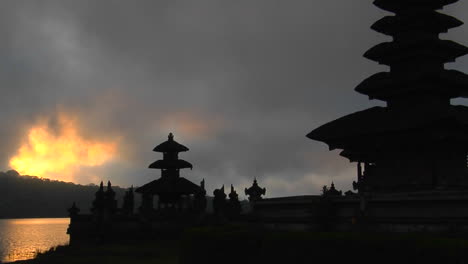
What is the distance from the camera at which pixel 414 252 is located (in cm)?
1623

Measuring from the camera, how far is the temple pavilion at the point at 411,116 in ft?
99.2

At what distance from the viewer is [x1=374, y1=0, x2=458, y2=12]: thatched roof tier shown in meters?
34.3

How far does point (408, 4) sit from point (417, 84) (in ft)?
18.5

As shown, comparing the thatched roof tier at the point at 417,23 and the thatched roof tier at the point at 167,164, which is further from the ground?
the thatched roof tier at the point at 417,23

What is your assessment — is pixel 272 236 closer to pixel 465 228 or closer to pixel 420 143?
pixel 465 228

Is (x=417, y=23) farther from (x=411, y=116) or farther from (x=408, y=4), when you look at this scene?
(x=411, y=116)

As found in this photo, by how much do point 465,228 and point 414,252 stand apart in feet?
25.9

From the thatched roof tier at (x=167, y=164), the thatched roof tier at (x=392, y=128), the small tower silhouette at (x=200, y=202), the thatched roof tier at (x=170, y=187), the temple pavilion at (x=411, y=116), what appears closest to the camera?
the thatched roof tier at (x=392, y=128)

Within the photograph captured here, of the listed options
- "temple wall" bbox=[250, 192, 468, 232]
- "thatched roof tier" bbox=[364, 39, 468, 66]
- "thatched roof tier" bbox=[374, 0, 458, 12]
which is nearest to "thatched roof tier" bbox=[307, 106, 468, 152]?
"thatched roof tier" bbox=[364, 39, 468, 66]

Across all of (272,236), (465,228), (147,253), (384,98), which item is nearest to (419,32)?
(384,98)

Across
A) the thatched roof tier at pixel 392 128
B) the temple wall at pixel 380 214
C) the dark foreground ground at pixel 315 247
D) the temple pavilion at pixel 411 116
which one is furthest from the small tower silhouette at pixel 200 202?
the dark foreground ground at pixel 315 247

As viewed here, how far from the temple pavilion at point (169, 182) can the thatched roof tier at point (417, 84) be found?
27.3 metres

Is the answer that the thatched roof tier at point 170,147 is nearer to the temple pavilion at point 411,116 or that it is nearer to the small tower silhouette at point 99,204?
the small tower silhouette at point 99,204

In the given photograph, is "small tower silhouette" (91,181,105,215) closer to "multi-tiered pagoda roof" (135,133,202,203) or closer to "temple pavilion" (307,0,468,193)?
"multi-tiered pagoda roof" (135,133,202,203)
